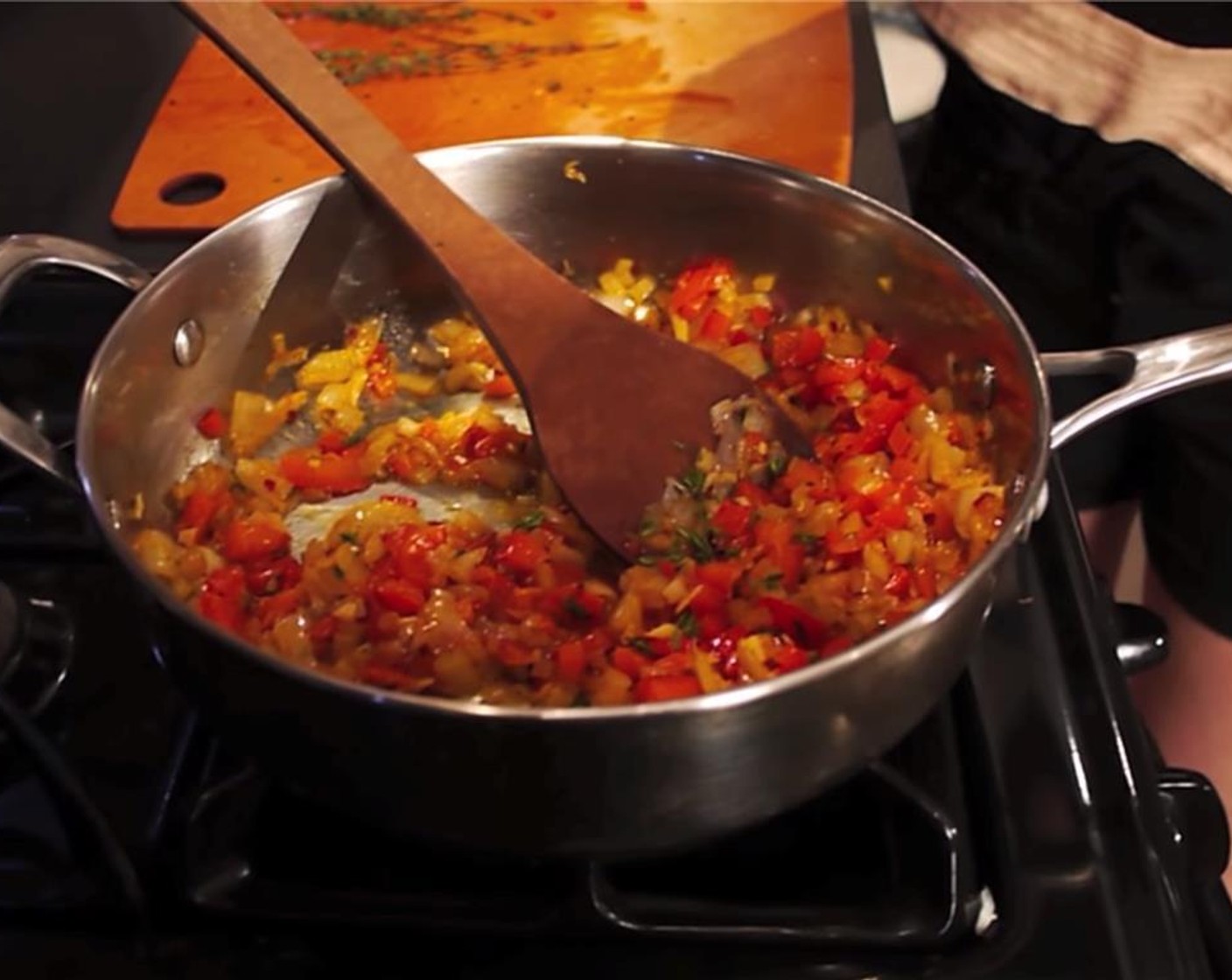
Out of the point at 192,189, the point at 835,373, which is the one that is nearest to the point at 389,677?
the point at 835,373

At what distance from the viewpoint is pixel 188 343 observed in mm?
889

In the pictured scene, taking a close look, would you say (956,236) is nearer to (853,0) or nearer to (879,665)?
(853,0)

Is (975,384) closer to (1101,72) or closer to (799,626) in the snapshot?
(799,626)

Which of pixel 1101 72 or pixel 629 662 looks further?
pixel 1101 72

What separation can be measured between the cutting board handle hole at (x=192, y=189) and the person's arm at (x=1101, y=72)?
2.42 ft

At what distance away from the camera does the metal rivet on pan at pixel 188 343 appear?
0.87 metres

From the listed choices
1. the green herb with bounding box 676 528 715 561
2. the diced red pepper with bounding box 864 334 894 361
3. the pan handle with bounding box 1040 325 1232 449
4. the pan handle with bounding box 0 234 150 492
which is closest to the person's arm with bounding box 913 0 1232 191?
the diced red pepper with bounding box 864 334 894 361

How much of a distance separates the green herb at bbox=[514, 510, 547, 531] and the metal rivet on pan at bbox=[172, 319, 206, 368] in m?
0.24

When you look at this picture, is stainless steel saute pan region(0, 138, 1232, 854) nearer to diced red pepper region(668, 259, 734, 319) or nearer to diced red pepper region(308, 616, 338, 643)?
diced red pepper region(668, 259, 734, 319)

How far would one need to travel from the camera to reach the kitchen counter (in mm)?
1188

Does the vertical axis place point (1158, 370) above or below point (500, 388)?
above

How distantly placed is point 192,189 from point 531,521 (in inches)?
21.8

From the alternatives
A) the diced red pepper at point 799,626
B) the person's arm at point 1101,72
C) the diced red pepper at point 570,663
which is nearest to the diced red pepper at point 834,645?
the diced red pepper at point 799,626

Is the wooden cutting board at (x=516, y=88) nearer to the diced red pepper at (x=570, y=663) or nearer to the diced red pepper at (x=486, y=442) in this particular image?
the diced red pepper at (x=486, y=442)
